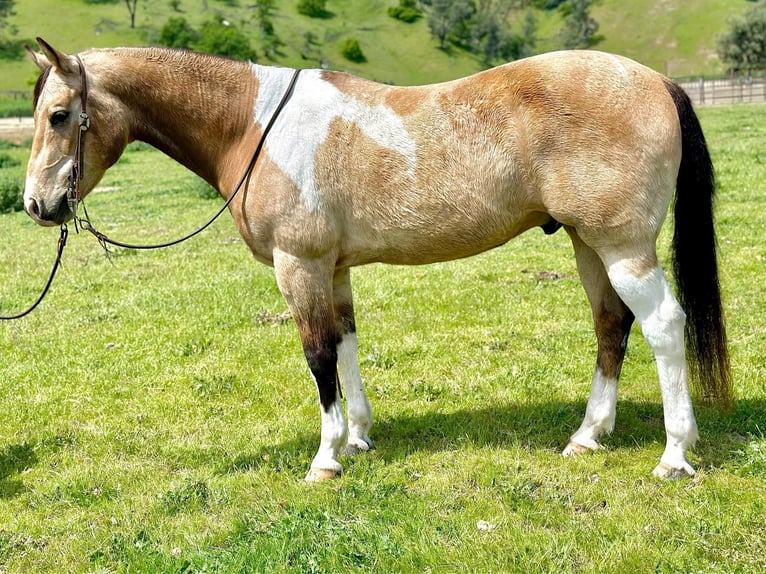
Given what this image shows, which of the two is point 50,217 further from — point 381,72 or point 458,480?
point 381,72

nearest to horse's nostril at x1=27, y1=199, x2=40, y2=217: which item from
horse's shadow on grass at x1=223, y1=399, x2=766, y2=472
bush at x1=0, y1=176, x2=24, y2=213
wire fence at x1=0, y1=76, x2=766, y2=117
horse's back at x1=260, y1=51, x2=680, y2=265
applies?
horse's back at x1=260, y1=51, x2=680, y2=265

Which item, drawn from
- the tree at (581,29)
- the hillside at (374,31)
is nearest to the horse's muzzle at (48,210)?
the hillside at (374,31)

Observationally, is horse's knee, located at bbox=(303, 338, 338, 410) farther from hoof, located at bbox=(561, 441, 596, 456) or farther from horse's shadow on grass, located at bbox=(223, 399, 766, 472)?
hoof, located at bbox=(561, 441, 596, 456)

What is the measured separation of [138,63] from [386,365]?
3377 millimetres

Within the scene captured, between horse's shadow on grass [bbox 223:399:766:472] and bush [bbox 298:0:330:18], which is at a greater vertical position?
horse's shadow on grass [bbox 223:399:766:472]

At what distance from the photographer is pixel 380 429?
17.6 ft

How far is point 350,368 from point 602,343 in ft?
5.68

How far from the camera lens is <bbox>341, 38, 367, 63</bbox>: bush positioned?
109625 millimetres

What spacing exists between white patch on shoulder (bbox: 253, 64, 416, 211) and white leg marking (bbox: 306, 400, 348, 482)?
1.38m

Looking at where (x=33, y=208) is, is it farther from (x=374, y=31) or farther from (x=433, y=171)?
(x=374, y=31)

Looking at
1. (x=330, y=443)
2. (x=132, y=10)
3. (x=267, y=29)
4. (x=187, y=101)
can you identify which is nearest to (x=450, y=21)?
(x=267, y=29)

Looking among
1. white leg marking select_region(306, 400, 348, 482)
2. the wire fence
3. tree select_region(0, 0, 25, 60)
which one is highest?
white leg marking select_region(306, 400, 348, 482)

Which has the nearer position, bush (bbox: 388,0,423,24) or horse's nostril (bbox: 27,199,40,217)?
horse's nostril (bbox: 27,199,40,217)

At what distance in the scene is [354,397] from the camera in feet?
16.5
